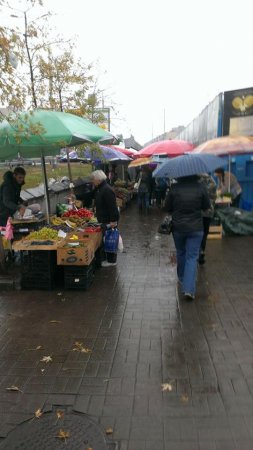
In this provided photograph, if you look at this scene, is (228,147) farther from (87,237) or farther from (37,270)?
(37,270)

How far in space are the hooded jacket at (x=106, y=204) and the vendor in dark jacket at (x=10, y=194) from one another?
1511 mm

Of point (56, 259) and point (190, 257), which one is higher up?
point (190, 257)

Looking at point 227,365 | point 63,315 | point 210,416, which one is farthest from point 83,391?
point 63,315

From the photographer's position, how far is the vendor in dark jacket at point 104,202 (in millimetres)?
7004

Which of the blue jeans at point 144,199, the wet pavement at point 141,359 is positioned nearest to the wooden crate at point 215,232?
the wet pavement at point 141,359

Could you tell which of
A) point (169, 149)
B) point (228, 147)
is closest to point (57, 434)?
point (228, 147)

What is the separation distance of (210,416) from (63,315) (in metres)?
2.56

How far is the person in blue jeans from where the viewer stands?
17.8 feet

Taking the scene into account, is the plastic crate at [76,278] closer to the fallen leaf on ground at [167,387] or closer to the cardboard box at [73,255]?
the cardboard box at [73,255]

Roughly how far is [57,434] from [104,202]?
15.0 feet

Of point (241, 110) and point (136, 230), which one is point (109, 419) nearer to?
point (136, 230)

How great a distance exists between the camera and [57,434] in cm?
295

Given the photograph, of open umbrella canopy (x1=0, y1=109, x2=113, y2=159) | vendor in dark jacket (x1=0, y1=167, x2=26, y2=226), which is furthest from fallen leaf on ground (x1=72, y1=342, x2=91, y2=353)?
vendor in dark jacket (x1=0, y1=167, x2=26, y2=226)

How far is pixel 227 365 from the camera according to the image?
3818 millimetres
